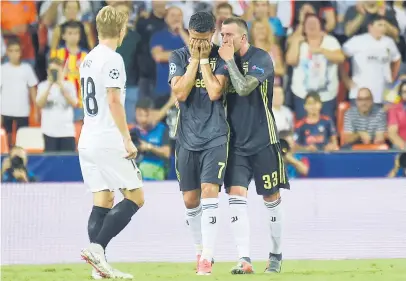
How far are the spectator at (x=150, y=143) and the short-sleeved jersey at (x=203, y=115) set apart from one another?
18.8 ft

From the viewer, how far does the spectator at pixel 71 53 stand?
1491 cm

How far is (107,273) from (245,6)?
869cm

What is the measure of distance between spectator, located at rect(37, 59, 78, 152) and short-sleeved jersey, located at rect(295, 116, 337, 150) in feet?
10.3

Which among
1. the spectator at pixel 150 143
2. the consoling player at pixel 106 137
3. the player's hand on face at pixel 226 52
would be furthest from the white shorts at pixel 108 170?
the spectator at pixel 150 143

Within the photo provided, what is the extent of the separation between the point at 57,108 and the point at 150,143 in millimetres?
1545

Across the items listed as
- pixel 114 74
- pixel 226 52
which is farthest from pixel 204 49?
pixel 114 74

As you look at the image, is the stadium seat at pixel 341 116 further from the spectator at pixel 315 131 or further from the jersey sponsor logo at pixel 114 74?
the jersey sponsor logo at pixel 114 74

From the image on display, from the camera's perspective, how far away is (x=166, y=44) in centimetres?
1512

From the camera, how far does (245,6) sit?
15469 mm

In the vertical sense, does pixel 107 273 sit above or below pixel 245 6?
below

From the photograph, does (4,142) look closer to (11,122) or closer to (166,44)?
(11,122)

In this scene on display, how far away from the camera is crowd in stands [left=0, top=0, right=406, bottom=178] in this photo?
14.7m

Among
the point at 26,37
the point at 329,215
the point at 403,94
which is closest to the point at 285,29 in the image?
the point at 403,94

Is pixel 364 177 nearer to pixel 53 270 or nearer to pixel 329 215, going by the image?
pixel 329 215
